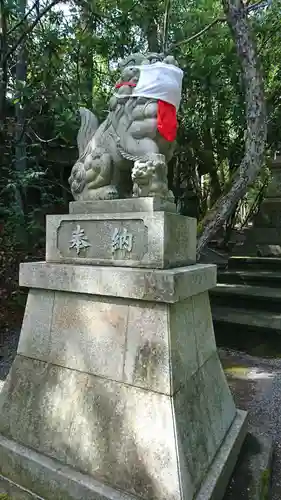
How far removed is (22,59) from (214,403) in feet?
19.9

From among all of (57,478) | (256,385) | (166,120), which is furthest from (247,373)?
(166,120)

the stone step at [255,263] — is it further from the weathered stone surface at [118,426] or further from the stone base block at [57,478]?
the stone base block at [57,478]

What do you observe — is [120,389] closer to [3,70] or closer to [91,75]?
[3,70]

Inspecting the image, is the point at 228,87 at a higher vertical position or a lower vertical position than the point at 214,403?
higher

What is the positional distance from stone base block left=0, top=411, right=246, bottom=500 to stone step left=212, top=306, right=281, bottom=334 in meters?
2.84

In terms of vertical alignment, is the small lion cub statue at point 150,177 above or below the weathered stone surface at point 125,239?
above

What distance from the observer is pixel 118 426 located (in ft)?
6.31

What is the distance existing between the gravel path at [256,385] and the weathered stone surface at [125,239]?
1.67 metres

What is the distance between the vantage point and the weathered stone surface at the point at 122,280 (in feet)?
5.98

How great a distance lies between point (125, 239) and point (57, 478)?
4.59ft

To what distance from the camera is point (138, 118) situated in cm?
219

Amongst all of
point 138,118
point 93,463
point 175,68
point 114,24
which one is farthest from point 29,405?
point 114,24

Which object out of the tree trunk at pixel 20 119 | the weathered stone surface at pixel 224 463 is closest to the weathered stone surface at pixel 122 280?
the weathered stone surface at pixel 224 463

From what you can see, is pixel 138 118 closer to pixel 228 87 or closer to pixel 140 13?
pixel 140 13
